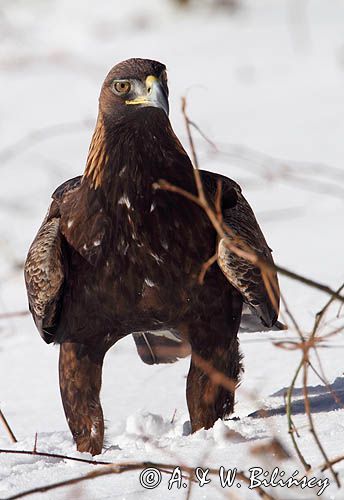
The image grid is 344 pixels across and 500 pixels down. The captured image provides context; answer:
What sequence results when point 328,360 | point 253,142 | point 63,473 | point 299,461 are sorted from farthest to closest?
1. point 253,142
2. point 328,360
3. point 63,473
4. point 299,461

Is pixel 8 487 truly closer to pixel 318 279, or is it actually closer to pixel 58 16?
pixel 318 279

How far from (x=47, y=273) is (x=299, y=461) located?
1505 mm

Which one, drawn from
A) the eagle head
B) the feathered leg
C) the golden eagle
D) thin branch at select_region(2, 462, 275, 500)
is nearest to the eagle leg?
the golden eagle

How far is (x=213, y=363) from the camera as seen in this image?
4.53 meters

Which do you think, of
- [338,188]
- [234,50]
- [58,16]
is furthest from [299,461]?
[58,16]

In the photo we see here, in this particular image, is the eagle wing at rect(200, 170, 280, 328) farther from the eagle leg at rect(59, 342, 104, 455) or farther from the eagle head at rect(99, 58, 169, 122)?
the eagle leg at rect(59, 342, 104, 455)

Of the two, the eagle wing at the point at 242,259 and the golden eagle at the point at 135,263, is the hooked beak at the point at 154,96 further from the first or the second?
the eagle wing at the point at 242,259

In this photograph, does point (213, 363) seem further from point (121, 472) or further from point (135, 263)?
point (121, 472)

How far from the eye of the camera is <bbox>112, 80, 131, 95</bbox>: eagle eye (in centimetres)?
439

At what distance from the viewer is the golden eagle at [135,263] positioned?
435 centimetres

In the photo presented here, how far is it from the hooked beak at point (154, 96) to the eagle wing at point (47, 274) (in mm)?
621

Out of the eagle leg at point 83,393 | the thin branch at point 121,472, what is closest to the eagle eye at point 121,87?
the eagle leg at point 83,393

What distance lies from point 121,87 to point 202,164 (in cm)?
489

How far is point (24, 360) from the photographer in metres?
6.34
